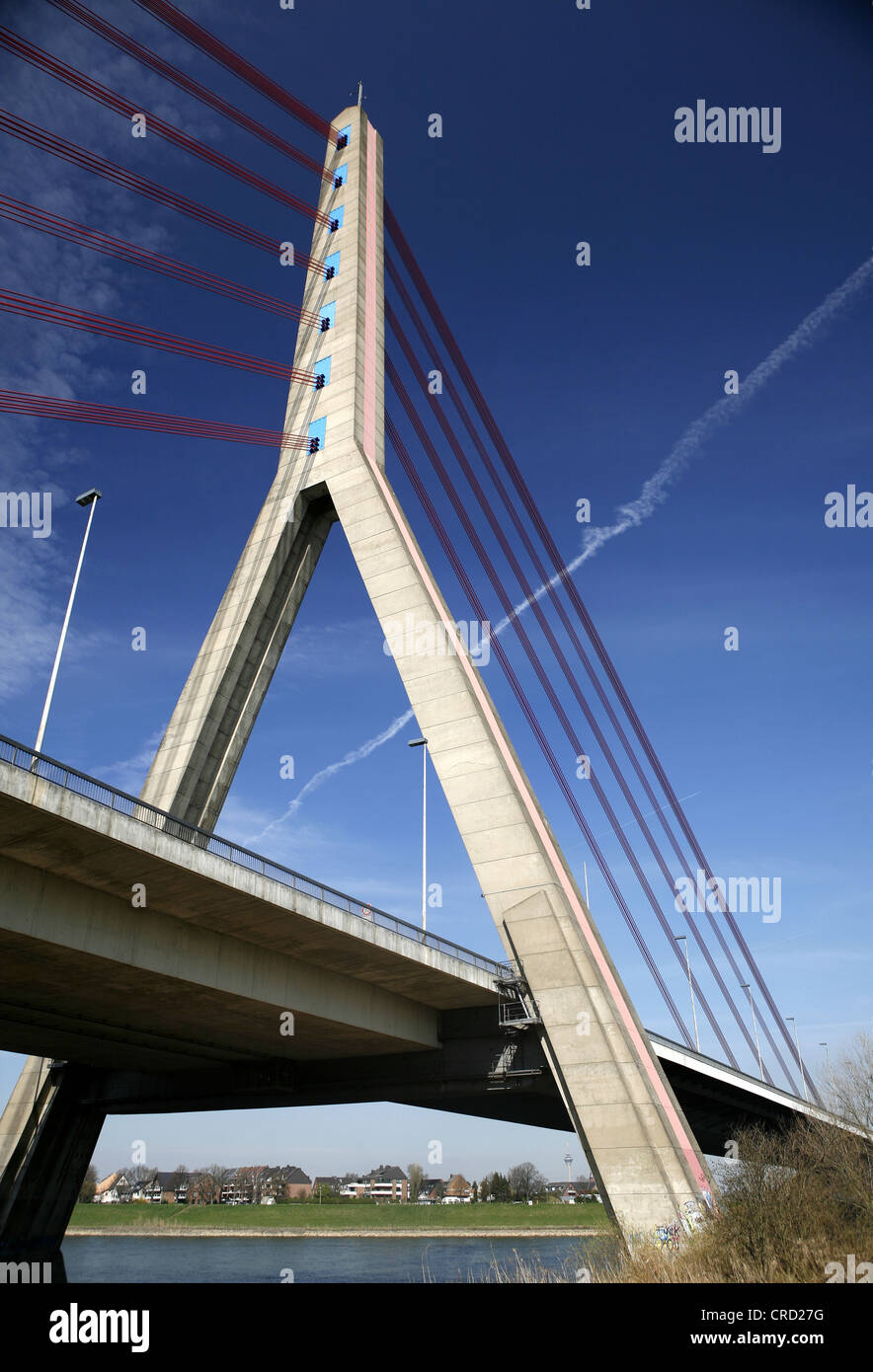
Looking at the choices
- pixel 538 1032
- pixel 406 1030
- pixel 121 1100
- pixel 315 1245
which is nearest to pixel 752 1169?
pixel 538 1032

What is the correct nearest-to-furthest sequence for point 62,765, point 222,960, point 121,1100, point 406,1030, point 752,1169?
point 62,765 < point 752,1169 < point 222,960 < point 406,1030 < point 121,1100

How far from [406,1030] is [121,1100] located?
12.6 metres

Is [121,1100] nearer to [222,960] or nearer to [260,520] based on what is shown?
[222,960]

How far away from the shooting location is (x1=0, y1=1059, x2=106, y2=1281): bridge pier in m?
30.8

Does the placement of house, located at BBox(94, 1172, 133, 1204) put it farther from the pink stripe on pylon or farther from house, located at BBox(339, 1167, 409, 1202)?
→ the pink stripe on pylon

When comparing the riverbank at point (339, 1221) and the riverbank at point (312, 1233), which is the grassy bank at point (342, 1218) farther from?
the riverbank at point (312, 1233)

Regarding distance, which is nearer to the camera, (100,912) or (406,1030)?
(100,912)

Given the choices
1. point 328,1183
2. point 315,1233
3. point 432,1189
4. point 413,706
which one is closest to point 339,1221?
point 315,1233

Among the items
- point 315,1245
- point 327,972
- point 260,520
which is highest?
point 260,520

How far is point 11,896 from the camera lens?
17.0m

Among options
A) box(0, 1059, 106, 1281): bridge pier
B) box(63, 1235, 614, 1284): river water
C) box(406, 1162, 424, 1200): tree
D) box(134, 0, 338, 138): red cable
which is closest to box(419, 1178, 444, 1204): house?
box(406, 1162, 424, 1200): tree

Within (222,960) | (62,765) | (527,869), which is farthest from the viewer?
(527,869)

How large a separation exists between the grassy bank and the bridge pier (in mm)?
60660

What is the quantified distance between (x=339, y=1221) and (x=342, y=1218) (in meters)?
0.73
